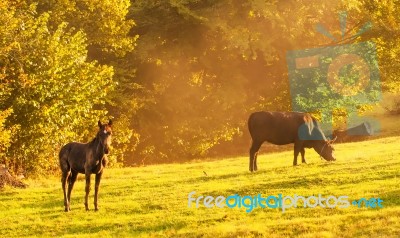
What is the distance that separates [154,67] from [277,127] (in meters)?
18.2

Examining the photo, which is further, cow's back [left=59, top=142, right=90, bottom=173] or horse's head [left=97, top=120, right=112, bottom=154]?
cow's back [left=59, top=142, right=90, bottom=173]

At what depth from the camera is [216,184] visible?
23156 millimetres

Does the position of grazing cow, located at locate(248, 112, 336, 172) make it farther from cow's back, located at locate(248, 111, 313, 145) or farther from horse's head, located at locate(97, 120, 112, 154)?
horse's head, located at locate(97, 120, 112, 154)

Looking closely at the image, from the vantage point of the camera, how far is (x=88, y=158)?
17797mm

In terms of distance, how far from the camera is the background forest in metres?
29.3

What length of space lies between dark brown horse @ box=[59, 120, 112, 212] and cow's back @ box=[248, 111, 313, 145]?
35.2 ft

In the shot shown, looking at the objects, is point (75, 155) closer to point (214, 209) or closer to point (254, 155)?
point (214, 209)

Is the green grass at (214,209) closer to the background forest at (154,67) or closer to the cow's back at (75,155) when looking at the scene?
the cow's back at (75,155)

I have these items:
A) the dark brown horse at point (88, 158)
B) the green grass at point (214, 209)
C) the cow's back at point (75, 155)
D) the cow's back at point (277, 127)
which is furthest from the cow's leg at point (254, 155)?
the cow's back at point (75, 155)

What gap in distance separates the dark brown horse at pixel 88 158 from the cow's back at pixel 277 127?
423 inches

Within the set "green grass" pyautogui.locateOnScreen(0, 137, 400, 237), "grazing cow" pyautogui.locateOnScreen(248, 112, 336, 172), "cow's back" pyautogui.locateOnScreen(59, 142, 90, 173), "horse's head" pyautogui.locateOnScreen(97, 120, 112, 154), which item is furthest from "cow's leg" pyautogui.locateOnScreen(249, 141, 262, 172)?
"horse's head" pyautogui.locateOnScreen(97, 120, 112, 154)

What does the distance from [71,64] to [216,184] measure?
11.2 m

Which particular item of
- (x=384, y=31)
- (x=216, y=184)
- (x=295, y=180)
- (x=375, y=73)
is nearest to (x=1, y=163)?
(x=216, y=184)

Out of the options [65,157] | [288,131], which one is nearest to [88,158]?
[65,157]
